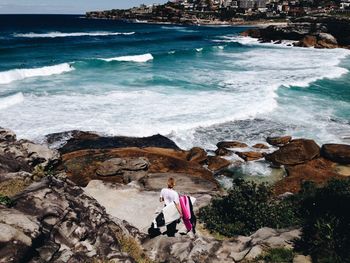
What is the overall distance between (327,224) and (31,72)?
36317 millimetres

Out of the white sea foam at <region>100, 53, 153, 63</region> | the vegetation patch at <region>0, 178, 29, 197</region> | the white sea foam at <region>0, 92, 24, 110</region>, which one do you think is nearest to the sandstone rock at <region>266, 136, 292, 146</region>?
the vegetation patch at <region>0, 178, 29, 197</region>

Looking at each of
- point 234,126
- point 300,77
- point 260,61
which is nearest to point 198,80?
point 300,77

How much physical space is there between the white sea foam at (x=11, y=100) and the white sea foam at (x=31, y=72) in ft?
25.8

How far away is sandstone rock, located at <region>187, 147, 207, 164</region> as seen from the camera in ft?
63.6

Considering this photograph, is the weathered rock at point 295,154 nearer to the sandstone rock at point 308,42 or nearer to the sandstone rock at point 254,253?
the sandstone rock at point 254,253

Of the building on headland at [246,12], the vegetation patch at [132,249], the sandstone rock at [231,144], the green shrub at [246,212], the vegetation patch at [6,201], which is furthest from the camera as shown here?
the building on headland at [246,12]

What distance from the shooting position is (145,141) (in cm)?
2170

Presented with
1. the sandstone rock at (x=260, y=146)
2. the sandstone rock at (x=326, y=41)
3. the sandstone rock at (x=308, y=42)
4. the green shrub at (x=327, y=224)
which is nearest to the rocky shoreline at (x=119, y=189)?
the sandstone rock at (x=260, y=146)

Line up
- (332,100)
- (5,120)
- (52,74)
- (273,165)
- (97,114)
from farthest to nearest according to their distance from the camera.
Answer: (52,74), (332,100), (97,114), (5,120), (273,165)

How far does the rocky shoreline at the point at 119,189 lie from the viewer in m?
8.34

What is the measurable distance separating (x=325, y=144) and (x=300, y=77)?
2076 centimetres

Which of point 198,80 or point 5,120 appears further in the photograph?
point 198,80

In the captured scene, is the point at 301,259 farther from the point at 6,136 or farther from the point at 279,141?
the point at 6,136

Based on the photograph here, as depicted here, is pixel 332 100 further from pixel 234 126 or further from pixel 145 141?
pixel 145 141
